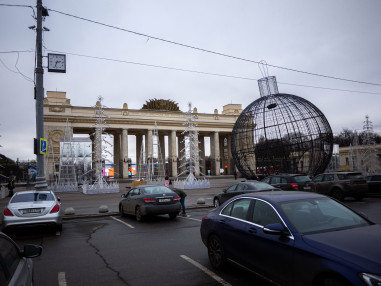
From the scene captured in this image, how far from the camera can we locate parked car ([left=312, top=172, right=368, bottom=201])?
52.8 feet

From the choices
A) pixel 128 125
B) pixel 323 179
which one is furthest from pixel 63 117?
pixel 323 179

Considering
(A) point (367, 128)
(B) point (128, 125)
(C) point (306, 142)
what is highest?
(B) point (128, 125)

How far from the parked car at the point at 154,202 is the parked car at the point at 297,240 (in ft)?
20.4

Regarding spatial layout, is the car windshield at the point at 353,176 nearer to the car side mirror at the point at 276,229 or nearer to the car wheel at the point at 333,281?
the car side mirror at the point at 276,229

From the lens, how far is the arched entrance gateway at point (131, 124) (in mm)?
55281

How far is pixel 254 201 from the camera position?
5273mm

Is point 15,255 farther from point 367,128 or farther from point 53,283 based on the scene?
point 367,128

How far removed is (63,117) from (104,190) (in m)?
31.3

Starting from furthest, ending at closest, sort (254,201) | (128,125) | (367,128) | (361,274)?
(128,125), (367,128), (254,201), (361,274)

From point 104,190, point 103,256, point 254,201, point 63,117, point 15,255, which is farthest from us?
point 63,117

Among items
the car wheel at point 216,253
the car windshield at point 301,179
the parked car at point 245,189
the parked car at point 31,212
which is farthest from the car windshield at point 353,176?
the parked car at point 31,212

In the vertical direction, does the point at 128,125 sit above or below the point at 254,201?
above

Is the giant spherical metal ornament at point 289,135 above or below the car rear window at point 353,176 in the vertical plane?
above

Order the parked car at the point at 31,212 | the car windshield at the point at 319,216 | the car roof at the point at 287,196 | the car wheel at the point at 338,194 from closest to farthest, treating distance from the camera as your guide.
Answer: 1. the car windshield at the point at 319,216
2. the car roof at the point at 287,196
3. the parked car at the point at 31,212
4. the car wheel at the point at 338,194
